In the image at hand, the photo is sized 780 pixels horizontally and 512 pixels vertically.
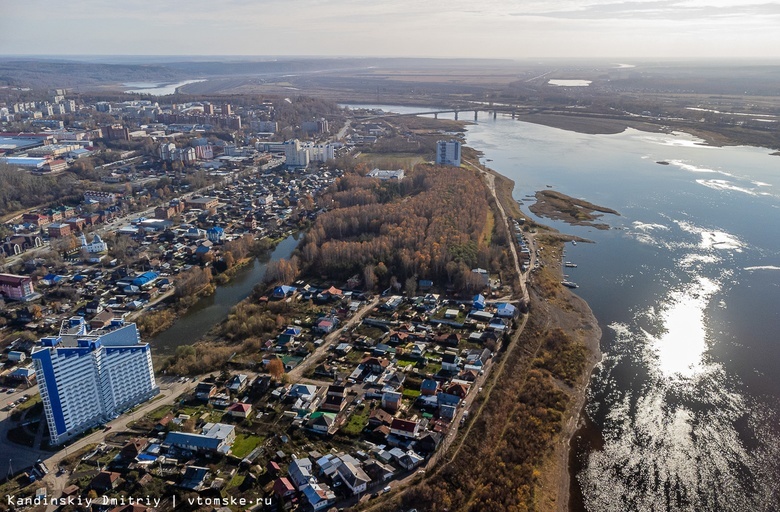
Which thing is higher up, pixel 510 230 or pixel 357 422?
pixel 510 230

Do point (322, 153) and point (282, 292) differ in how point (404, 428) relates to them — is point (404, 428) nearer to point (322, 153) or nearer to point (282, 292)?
point (282, 292)

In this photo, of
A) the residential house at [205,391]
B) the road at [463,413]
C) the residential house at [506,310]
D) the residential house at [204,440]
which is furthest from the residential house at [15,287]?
the residential house at [506,310]

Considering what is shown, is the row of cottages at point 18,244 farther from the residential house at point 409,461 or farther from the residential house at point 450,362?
the residential house at point 409,461

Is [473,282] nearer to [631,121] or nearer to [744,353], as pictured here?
[744,353]

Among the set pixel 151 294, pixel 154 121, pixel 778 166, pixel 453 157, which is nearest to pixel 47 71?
pixel 154 121

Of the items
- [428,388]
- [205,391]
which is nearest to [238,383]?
[205,391]

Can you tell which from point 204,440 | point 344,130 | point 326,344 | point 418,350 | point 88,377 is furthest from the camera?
point 344,130
